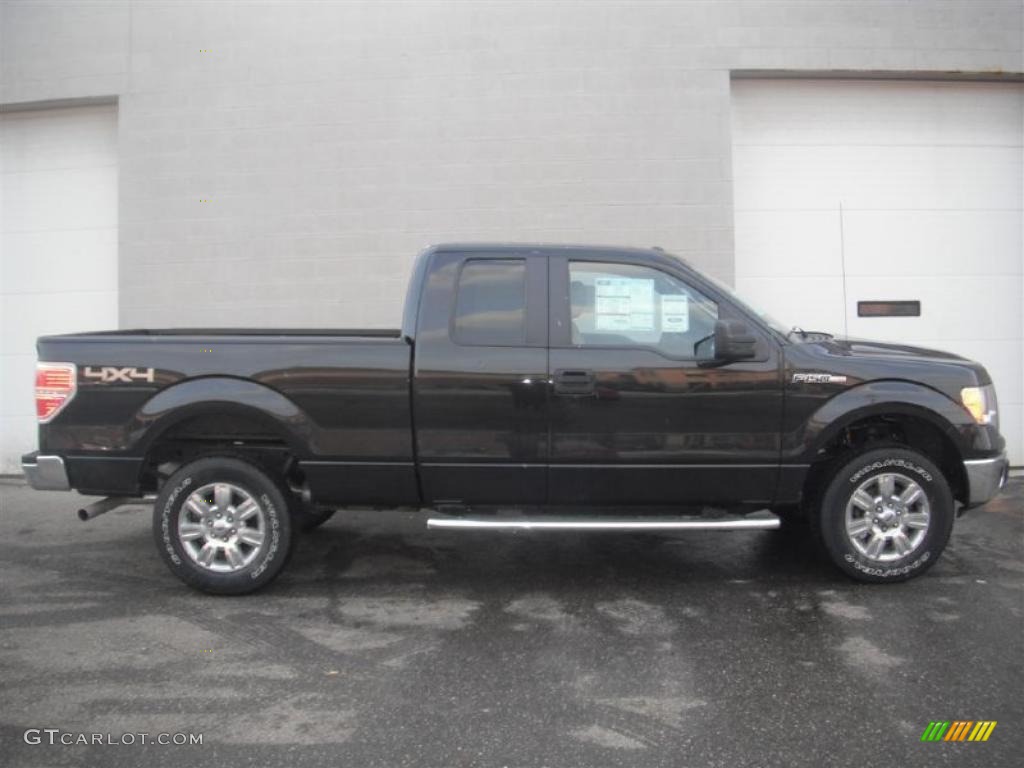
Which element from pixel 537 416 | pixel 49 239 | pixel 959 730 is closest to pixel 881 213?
pixel 537 416

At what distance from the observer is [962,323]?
7961mm

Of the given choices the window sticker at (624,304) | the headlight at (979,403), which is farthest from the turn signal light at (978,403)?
the window sticker at (624,304)

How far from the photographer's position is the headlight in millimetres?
4285

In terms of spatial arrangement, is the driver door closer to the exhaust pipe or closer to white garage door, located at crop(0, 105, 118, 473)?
the exhaust pipe

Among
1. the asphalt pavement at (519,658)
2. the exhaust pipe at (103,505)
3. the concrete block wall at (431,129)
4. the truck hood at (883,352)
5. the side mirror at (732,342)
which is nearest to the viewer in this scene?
the asphalt pavement at (519,658)

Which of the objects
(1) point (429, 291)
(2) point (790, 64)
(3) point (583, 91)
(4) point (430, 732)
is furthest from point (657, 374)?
(2) point (790, 64)

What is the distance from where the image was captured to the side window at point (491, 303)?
4305 millimetres

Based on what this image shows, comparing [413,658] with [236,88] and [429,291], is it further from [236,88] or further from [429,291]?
[236,88]

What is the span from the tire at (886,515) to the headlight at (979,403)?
0.37 meters

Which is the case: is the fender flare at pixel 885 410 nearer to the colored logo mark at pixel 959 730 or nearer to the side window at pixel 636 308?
the side window at pixel 636 308

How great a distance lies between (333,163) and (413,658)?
5.65 metres

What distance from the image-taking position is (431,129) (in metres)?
7.66

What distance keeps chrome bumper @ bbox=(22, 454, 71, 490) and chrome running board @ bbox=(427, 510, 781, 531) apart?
213 cm

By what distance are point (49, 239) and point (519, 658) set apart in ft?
25.7
